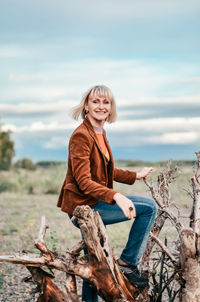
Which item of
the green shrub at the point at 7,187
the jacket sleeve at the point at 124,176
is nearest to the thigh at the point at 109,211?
the jacket sleeve at the point at 124,176

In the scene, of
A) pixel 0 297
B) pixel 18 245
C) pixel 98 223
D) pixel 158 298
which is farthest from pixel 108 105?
pixel 18 245

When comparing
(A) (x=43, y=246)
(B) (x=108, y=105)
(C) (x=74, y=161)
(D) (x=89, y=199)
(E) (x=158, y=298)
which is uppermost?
(B) (x=108, y=105)

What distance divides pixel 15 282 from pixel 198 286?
3.40m

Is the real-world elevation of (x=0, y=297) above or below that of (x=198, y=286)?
below

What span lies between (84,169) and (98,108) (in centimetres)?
68

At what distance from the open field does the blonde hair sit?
100cm

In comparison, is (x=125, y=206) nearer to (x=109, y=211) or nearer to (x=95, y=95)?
(x=109, y=211)

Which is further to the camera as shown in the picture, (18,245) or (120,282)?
(18,245)

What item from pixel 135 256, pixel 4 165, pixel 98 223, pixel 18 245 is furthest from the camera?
pixel 4 165

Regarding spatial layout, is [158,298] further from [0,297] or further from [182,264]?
[0,297]

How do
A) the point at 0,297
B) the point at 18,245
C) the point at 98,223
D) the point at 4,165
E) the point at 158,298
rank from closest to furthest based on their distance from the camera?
the point at 98,223, the point at 158,298, the point at 0,297, the point at 18,245, the point at 4,165

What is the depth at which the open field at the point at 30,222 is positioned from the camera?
6.16 meters

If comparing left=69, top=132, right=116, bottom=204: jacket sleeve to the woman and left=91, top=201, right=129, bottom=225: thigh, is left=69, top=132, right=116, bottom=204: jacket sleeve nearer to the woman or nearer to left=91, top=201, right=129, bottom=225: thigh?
the woman

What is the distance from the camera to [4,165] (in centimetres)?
2922
